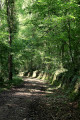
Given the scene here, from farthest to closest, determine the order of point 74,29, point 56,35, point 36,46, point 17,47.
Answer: point 36,46, point 17,47, point 56,35, point 74,29

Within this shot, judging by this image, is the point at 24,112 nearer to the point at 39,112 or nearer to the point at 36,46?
the point at 39,112

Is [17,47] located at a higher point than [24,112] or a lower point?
higher

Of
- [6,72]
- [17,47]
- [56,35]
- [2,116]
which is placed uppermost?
[56,35]

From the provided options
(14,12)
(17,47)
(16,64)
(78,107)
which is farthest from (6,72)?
(78,107)

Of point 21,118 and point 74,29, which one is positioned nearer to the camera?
point 21,118

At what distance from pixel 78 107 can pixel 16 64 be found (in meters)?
12.0

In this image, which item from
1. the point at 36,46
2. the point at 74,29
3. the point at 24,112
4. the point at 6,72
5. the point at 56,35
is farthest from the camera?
the point at 36,46

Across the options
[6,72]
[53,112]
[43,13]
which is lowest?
[6,72]

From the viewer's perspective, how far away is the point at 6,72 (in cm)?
1482

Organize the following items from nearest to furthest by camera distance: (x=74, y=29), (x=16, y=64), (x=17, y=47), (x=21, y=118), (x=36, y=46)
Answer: (x=21, y=118)
(x=74, y=29)
(x=17, y=47)
(x=16, y=64)
(x=36, y=46)

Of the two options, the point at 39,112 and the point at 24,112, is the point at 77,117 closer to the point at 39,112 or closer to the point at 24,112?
the point at 39,112

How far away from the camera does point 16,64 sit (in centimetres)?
1639

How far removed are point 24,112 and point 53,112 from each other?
1.40 meters

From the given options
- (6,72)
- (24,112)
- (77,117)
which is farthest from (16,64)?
(77,117)
